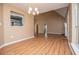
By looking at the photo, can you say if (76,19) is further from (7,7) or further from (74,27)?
(7,7)

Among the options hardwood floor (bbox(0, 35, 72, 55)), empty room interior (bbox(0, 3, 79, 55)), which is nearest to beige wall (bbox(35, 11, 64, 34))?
empty room interior (bbox(0, 3, 79, 55))

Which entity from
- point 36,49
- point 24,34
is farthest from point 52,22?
point 36,49

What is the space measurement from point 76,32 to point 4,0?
11.1 feet

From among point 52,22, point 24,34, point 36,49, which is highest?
point 52,22

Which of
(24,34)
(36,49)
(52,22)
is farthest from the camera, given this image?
(52,22)

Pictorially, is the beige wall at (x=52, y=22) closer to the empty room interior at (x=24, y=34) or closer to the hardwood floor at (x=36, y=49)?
the empty room interior at (x=24, y=34)

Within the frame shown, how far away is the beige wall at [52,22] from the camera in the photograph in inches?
594

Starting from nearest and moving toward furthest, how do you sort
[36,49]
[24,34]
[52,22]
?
[36,49]
[24,34]
[52,22]

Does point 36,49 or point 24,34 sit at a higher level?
point 24,34

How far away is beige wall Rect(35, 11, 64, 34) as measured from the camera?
49.5 ft

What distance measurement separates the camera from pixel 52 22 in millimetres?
15539

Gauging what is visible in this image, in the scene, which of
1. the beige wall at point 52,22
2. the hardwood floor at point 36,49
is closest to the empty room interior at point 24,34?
the hardwood floor at point 36,49

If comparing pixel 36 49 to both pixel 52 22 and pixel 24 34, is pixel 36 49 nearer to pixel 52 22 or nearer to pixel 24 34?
pixel 24 34
